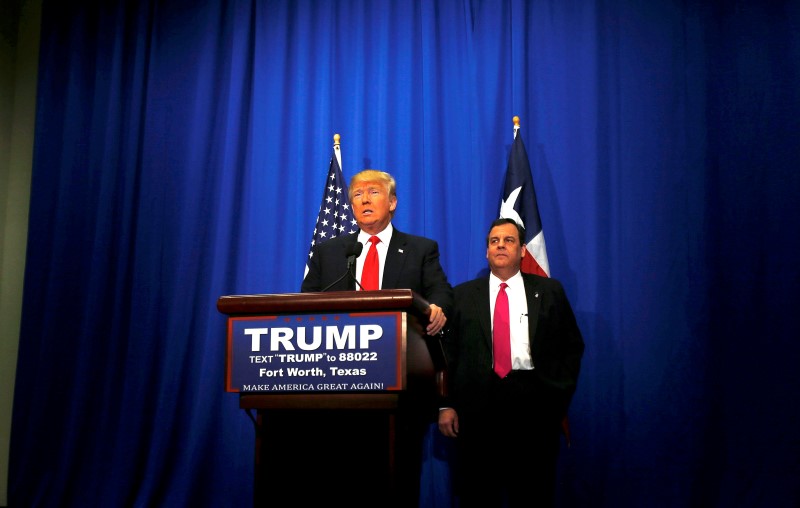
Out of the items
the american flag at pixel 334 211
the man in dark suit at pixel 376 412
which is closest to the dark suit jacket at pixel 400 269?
the man in dark suit at pixel 376 412

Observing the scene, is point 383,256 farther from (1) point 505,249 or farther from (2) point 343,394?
(2) point 343,394

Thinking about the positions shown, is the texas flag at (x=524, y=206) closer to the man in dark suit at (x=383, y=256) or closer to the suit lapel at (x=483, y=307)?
the suit lapel at (x=483, y=307)

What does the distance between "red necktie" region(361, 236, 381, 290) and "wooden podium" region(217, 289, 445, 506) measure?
551mm

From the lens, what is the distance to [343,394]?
208 cm

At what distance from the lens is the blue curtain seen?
151 inches

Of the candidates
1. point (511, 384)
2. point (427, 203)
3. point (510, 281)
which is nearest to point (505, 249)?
point (510, 281)

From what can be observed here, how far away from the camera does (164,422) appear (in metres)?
4.42

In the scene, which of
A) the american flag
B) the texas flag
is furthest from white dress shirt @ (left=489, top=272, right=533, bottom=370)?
the american flag

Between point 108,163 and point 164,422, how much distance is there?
1798mm

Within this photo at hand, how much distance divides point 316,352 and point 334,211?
2.15 m

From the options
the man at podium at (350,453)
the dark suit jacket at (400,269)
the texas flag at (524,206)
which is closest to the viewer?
the man at podium at (350,453)

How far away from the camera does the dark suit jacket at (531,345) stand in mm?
3070

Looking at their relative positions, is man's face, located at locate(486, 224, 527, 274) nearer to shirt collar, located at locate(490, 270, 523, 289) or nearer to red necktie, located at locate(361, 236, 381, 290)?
shirt collar, located at locate(490, 270, 523, 289)

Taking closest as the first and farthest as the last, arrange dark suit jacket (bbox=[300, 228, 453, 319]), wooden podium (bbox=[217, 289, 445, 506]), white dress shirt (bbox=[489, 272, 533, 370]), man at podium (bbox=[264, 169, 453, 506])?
wooden podium (bbox=[217, 289, 445, 506]) < man at podium (bbox=[264, 169, 453, 506]) < dark suit jacket (bbox=[300, 228, 453, 319]) < white dress shirt (bbox=[489, 272, 533, 370])
